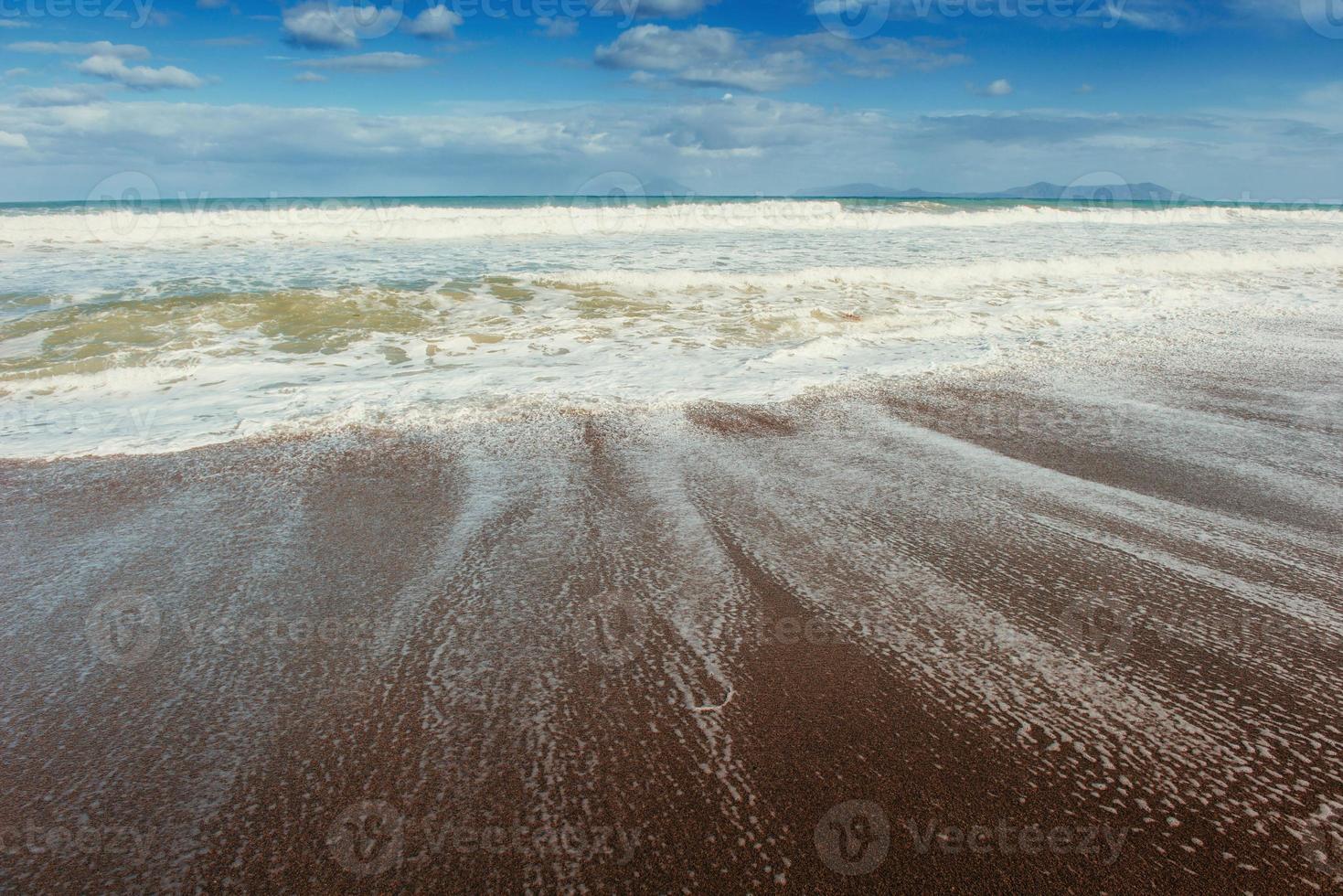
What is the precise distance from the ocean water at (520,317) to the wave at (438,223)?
1.84 meters

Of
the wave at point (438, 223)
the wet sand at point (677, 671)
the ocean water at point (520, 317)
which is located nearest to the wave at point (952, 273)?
the ocean water at point (520, 317)

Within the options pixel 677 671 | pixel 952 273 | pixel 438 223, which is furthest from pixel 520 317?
pixel 438 223

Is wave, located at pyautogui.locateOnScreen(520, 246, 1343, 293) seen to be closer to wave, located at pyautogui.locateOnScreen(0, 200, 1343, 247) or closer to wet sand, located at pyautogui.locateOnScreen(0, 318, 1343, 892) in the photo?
wet sand, located at pyautogui.locateOnScreen(0, 318, 1343, 892)

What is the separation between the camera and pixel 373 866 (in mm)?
1654

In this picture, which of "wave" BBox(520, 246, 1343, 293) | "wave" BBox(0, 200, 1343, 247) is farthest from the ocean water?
"wave" BBox(0, 200, 1343, 247)

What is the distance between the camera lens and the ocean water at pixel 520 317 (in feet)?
19.0

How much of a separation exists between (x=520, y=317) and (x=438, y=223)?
17.3m

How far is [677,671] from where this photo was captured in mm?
2371

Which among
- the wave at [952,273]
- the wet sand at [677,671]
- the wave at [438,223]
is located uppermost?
the wave at [438,223]

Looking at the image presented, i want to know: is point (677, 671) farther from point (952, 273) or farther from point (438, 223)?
point (438, 223)

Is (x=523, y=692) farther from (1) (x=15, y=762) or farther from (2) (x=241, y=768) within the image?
(1) (x=15, y=762)

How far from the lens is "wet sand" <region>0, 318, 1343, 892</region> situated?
1696mm

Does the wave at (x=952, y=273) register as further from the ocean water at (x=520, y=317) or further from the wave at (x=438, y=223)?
the wave at (x=438, y=223)

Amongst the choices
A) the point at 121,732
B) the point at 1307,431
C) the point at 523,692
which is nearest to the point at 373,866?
the point at 523,692
